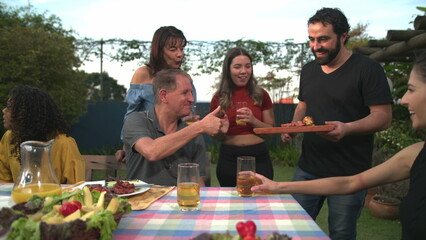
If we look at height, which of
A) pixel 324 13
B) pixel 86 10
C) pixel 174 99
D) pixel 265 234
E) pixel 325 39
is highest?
pixel 86 10

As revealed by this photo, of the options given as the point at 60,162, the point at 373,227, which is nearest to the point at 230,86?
the point at 60,162

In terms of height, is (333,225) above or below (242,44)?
below

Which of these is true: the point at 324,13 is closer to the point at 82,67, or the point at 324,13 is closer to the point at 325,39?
the point at 325,39

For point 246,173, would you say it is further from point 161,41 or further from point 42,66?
point 42,66

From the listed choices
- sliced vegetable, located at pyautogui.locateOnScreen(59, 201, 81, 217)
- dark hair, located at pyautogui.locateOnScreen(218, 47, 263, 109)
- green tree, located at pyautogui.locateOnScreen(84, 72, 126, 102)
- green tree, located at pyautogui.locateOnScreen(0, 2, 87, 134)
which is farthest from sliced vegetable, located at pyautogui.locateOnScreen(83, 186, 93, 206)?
green tree, located at pyautogui.locateOnScreen(84, 72, 126, 102)

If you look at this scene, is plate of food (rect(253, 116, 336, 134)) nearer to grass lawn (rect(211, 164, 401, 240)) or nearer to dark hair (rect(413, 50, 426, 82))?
dark hair (rect(413, 50, 426, 82))

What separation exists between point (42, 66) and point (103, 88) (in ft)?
7.92

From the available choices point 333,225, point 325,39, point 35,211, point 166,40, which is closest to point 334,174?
point 333,225

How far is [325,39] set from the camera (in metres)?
2.85

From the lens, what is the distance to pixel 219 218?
1.71m

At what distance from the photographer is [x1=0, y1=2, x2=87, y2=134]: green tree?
7520 mm

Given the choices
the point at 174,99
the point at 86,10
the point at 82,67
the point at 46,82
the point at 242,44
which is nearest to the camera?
the point at 174,99

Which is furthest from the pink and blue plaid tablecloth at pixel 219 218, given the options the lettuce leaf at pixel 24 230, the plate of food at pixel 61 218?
the lettuce leaf at pixel 24 230

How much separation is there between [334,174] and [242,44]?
26.4ft
